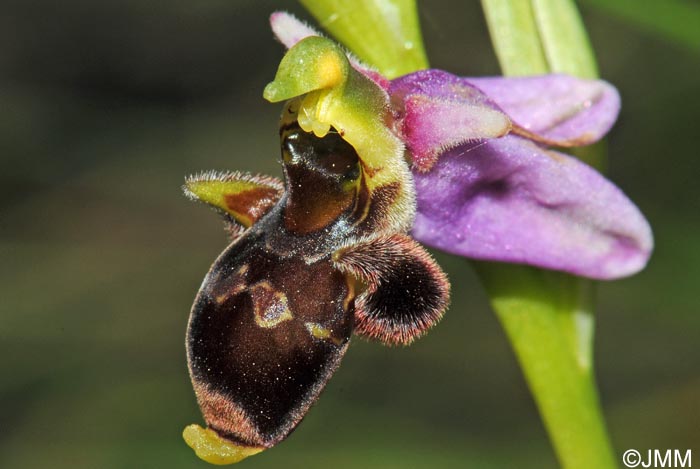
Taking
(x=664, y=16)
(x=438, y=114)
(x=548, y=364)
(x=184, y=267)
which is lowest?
(x=184, y=267)

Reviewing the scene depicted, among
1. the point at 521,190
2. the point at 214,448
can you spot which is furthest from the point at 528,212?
the point at 214,448

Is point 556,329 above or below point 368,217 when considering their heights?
below

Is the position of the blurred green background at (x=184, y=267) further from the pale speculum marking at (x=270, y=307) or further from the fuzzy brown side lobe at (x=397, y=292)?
the pale speculum marking at (x=270, y=307)

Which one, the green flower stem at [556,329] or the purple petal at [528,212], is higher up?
the purple petal at [528,212]

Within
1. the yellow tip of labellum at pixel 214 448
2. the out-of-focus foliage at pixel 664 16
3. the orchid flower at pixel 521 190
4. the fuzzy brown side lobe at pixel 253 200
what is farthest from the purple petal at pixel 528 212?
the out-of-focus foliage at pixel 664 16

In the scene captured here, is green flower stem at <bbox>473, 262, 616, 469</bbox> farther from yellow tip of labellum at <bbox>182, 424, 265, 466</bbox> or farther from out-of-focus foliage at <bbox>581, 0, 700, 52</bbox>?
out-of-focus foliage at <bbox>581, 0, 700, 52</bbox>

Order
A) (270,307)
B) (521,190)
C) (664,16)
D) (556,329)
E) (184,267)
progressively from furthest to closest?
(184,267) → (664,16) → (556,329) → (521,190) → (270,307)

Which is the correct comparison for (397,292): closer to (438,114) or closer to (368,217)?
(368,217)
